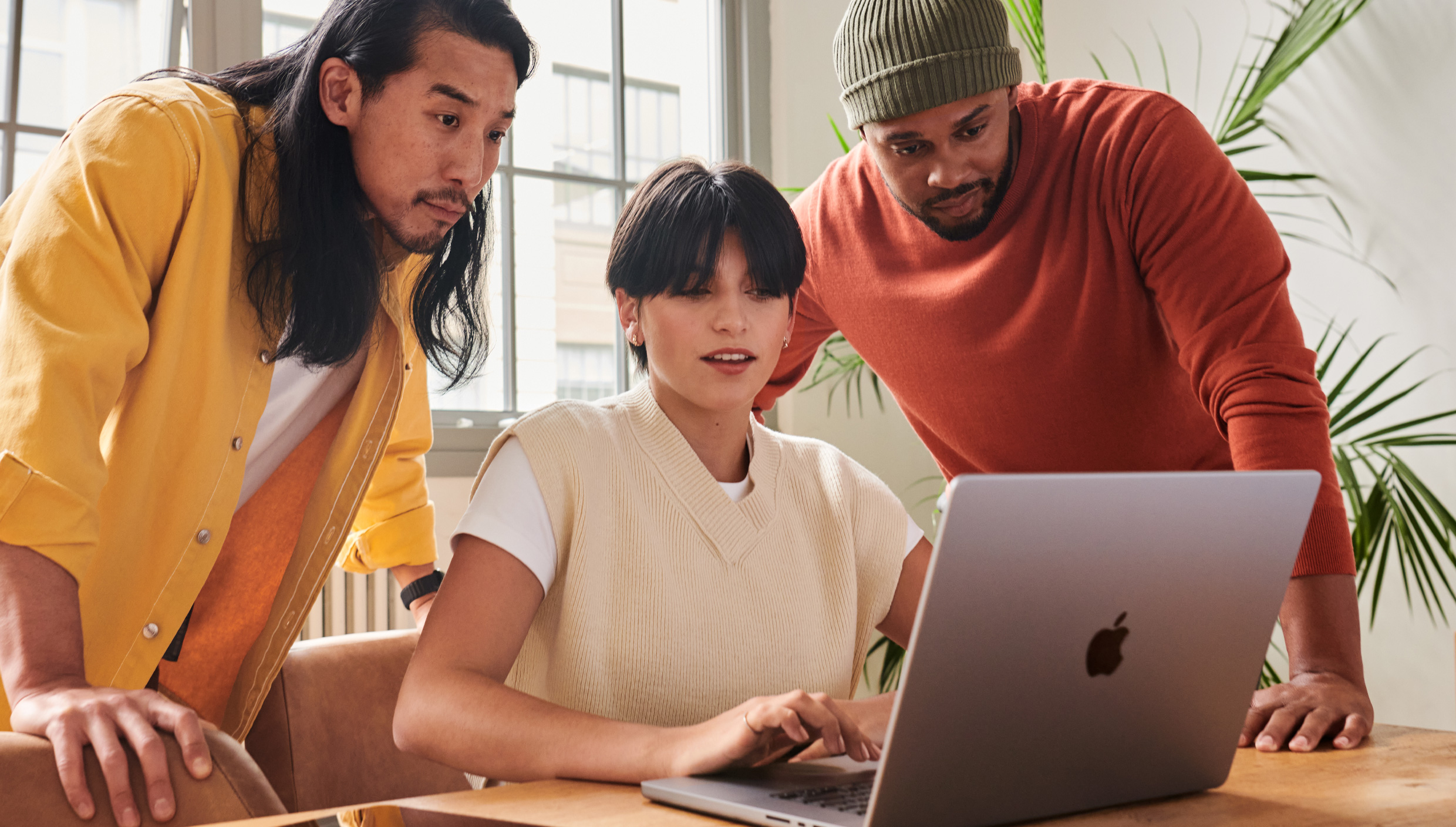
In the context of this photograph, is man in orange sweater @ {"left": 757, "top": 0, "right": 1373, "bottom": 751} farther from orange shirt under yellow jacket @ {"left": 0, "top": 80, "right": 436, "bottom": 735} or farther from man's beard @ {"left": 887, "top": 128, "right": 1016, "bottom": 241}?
orange shirt under yellow jacket @ {"left": 0, "top": 80, "right": 436, "bottom": 735}

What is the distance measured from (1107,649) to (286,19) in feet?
8.32

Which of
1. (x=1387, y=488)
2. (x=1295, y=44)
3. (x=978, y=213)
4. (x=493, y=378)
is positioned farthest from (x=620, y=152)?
(x=1387, y=488)

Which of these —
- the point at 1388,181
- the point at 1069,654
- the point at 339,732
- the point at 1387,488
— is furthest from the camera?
the point at 1388,181

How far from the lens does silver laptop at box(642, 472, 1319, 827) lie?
1.91ft

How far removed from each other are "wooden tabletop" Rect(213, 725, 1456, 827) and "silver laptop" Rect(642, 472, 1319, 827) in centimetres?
2

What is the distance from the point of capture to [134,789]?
779 millimetres

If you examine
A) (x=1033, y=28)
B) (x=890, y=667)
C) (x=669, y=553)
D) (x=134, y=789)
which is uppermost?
(x=1033, y=28)

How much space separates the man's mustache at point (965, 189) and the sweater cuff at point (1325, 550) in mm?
603

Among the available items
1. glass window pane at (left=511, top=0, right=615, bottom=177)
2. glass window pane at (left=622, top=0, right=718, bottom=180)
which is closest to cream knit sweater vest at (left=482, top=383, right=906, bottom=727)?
glass window pane at (left=511, top=0, right=615, bottom=177)

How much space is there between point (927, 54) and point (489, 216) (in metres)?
0.65

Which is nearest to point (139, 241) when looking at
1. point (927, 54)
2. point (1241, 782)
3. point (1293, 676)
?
point (927, 54)

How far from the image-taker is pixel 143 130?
1.08 m

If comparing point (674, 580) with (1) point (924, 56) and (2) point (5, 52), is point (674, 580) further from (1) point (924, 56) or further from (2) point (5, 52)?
(2) point (5, 52)

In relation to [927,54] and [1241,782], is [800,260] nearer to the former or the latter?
[927,54]
